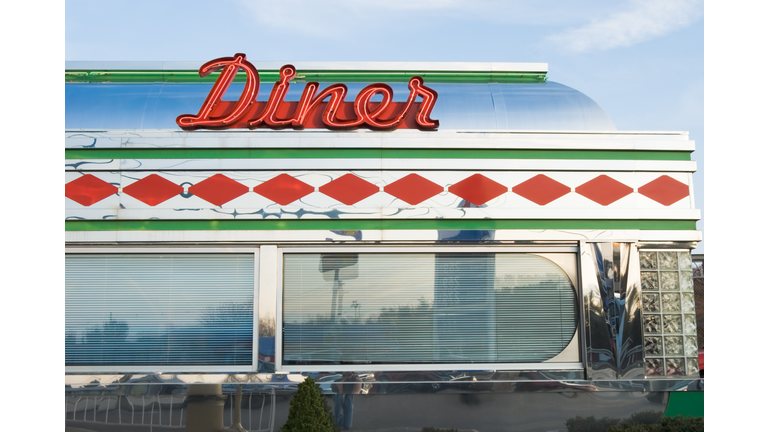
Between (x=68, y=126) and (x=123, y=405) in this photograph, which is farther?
(x=68, y=126)

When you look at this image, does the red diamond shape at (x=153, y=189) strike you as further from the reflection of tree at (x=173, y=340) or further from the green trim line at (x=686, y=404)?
the green trim line at (x=686, y=404)

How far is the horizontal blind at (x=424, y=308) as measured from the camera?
24.0 ft

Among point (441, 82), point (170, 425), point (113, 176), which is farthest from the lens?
point (441, 82)

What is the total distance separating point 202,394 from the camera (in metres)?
7.12

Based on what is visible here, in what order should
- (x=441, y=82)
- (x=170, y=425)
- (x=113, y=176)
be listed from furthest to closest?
(x=441, y=82)
(x=113, y=176)
(x=170, y=425)

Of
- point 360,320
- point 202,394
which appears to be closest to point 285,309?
point 360,320

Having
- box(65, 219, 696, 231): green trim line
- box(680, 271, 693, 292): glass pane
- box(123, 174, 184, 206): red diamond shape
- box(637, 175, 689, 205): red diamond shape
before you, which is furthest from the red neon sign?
box(680, 271, 693, 292): glass pane

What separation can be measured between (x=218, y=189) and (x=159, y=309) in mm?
1749

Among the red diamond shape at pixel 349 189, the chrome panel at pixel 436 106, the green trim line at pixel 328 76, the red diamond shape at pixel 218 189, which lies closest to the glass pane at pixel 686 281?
the chrome panel at pixel 436 106

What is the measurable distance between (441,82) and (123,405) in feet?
20.3

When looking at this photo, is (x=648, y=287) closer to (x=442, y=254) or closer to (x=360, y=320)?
(x=442, y=254)

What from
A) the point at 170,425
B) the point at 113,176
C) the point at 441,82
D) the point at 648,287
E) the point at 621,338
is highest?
the point at 441,82

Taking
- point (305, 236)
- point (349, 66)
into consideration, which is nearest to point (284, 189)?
point (305, 236)

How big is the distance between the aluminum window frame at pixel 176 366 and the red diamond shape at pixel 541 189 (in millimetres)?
3611
